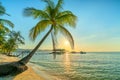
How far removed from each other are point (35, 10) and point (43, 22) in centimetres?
125

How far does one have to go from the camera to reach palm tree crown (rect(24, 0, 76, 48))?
60.5ft

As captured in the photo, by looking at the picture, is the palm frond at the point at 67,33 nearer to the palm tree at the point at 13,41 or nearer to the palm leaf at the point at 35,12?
the palm leaf at the point at 35,12

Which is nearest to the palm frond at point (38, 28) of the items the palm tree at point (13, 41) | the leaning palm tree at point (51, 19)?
the leaning palm tree at point (51, 19)

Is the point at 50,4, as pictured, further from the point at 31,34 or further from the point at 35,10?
the point at 31,34

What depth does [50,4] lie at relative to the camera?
1886 centimetres

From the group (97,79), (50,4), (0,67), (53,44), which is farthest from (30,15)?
(97,79)

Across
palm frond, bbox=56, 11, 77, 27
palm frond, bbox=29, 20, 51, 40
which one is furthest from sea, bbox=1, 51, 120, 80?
palm frond, bbox=56, 11, 77, 27

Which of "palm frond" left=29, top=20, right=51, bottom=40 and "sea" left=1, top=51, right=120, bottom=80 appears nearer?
"palm frond" left=29, top=20, right=51, bottom=40

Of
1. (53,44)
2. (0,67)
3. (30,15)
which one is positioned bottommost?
(0,67)

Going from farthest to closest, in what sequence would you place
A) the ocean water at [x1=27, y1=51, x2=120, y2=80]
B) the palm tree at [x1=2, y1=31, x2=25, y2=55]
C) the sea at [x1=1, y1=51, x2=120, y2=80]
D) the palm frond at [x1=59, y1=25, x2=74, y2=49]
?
the palm tree at [x1=2, y1=31, x2=25, y2=55]
the ocean water at [x1=27, y1=51, x2=120, y2=80]
the sea at [x1=1, y1=51, x2=120, y2=80]
the palm frond at [x1=59, y1=25, x2=74, y2=49]

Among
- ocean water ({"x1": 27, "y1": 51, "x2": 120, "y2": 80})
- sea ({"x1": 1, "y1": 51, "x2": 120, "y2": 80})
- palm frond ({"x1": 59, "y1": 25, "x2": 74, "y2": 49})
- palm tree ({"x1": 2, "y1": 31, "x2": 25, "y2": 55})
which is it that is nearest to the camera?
palm frond ({"x1": 59, "y1": 25, "x2": 74, "y2": 49})

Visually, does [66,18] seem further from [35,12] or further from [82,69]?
[82,69]

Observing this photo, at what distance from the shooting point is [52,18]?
18.6m

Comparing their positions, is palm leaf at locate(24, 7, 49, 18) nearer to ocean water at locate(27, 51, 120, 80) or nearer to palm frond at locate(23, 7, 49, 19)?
palm frond at locate(23, 7, 49, 19)
